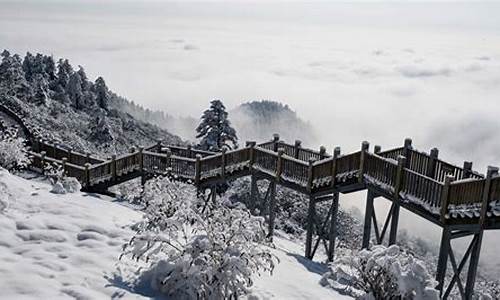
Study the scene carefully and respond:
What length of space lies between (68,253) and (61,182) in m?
9.17

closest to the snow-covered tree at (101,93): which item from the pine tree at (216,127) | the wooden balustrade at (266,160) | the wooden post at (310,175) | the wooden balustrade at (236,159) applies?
the pine tree at (216,127)

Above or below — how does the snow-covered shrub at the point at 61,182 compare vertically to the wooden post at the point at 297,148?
below

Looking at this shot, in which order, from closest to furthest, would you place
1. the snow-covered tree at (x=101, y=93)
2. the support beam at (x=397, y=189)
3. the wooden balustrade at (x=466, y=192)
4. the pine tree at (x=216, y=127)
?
the wooden balustrade at (x=466, y=192) → the support beam at (x=397, y=189) → the pine tree at (x=216, y=127) → the snow-covered tree at (x=101, y=93)

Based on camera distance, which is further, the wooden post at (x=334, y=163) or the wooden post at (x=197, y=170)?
the wooden post at (x=197, y=170)

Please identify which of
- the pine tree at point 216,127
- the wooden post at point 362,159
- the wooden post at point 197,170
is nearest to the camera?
the wooden post at point 362,159

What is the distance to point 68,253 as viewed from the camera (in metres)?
11.9

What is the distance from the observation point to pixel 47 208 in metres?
14.7

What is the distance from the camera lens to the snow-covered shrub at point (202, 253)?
1075 cm

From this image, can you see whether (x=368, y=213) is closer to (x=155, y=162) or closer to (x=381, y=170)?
(x=381, y=170)

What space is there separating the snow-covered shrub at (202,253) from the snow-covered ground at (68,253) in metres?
0.81

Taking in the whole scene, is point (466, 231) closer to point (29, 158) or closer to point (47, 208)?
point (47, 208)

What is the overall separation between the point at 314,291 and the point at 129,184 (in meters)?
18.7

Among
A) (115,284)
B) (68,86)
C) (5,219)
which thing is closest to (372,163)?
(115,284)

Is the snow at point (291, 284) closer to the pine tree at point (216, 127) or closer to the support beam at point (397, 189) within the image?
the support beam at point (397, 189)
